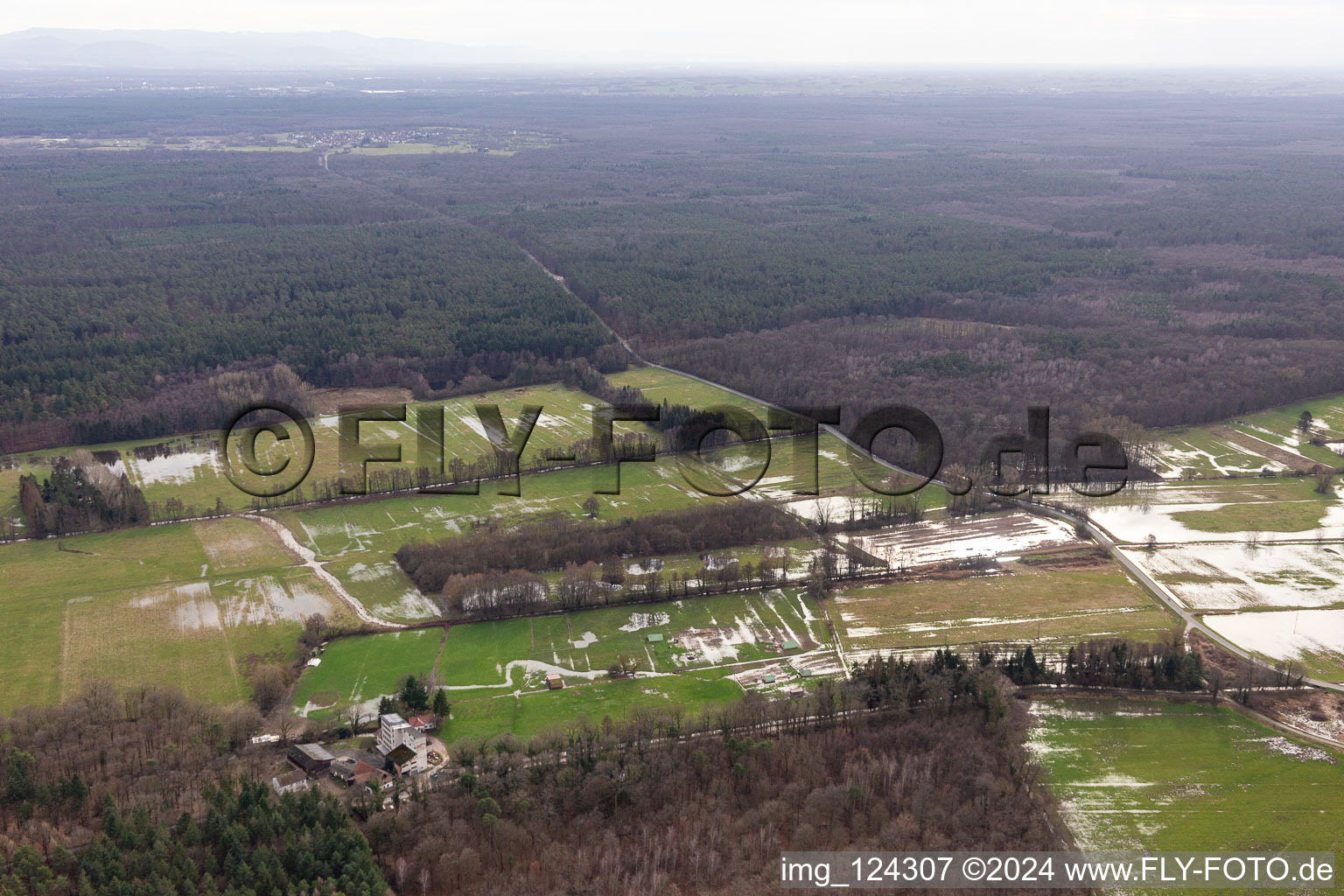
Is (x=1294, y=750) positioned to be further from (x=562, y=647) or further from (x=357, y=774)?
(x=357, y=774)

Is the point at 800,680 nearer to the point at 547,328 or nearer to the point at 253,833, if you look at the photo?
the point at 253,833

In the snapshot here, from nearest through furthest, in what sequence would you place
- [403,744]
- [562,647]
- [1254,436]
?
[403,744]
[562,647]
[1254,436]

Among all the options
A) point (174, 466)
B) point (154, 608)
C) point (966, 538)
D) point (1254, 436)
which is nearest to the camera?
point (154, 608)

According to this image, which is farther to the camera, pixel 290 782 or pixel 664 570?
pixel 664 570

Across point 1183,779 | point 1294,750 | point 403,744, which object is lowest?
point 1183,779

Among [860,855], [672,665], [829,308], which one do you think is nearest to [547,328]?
[829,308]

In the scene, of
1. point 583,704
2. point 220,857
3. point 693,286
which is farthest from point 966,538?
point 693,286

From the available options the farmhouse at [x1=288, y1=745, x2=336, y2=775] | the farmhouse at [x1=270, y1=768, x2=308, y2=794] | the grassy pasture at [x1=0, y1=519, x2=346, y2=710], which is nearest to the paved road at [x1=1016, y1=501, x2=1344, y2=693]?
the farmhouse at [x1=288, y1=745, x2=336, y2=775]
